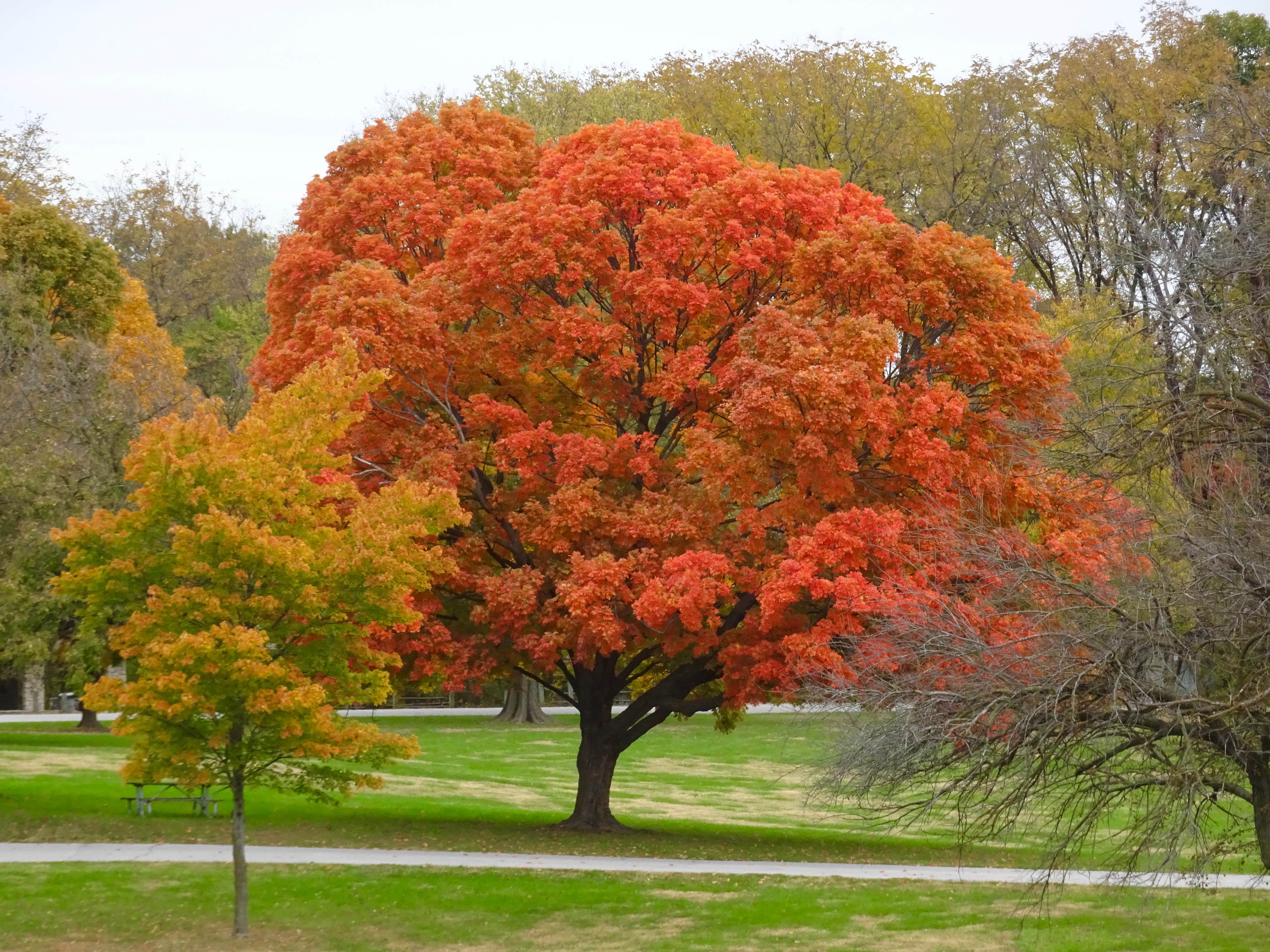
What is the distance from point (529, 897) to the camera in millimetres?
16562

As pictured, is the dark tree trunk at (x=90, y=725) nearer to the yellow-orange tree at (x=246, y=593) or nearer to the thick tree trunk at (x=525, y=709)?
the thick tree trunk at (x=525, y=709)

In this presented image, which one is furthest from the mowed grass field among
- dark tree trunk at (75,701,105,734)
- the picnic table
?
dark tree trunk at (75,701,105,734)

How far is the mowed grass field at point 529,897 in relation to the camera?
576 inches

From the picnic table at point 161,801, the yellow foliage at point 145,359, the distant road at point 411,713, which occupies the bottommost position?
the distant road at point 411,713

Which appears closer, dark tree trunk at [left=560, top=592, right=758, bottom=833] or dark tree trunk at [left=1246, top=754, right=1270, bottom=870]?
dark tree trunk at [left=1246, top=754, right=1270, bottom=870]

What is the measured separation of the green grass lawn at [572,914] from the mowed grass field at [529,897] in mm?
36

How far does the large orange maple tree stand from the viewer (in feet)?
55.9

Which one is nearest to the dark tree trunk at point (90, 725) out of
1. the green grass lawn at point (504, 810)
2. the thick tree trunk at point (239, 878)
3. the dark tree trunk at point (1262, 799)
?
the green grass lawn at point (504, 810)

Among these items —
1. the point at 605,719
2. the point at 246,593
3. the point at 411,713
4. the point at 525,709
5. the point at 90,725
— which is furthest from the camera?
the point at 411,713

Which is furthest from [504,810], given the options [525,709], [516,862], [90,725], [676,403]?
[525,709]

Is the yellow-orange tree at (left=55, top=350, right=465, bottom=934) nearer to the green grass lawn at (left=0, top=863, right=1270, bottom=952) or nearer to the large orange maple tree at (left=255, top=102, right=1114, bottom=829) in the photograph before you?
the green grass lawn at (left=0, top=863, right=1270, bottom=952)

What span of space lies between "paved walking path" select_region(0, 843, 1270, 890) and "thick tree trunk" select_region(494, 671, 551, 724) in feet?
87.4

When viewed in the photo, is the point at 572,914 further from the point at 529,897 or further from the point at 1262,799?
the point at 1262,799

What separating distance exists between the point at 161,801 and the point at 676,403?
34.3ft
